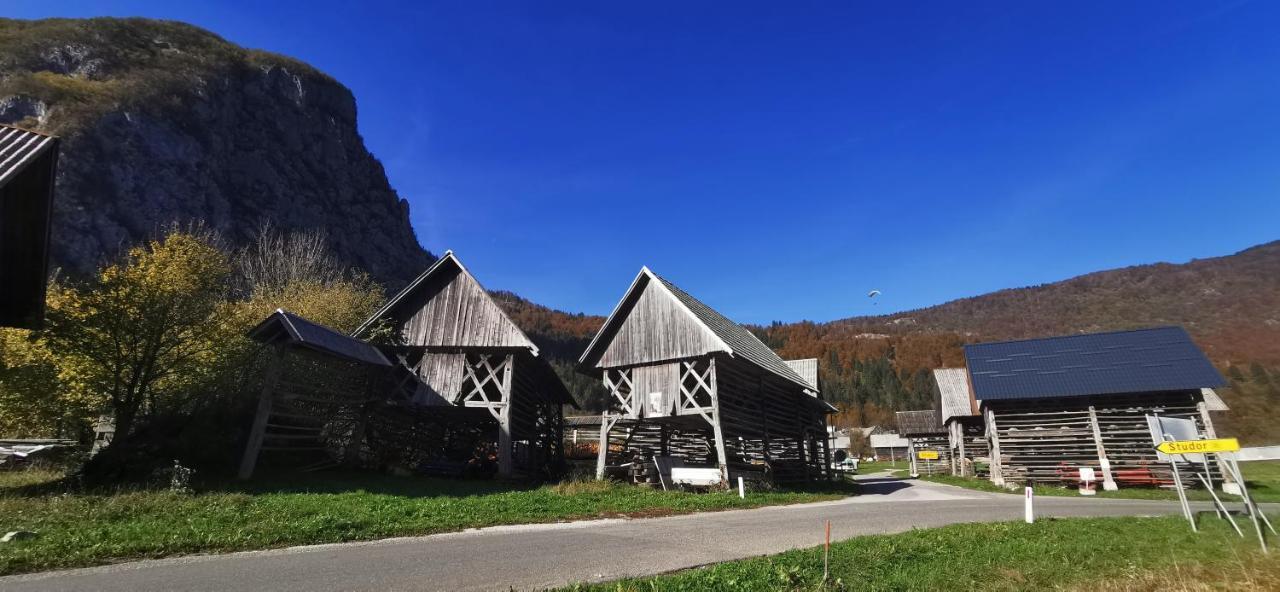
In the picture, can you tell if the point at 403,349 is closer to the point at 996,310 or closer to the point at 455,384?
the point at 455,384

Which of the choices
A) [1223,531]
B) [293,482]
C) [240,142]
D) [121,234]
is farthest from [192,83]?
[1223,531]

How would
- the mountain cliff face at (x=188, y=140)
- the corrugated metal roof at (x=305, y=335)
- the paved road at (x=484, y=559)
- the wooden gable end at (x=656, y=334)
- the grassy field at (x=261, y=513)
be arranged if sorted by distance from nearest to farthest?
the paved road at (x=484, y=559) → the grassy field at (x=261, y=513) → the corrugated metal roof at (x=305, y=335) → the wooden gable end at (x=656, y=334) → the mountain cliff face at (x=188, y=140)

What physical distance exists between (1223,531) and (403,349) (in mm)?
24211

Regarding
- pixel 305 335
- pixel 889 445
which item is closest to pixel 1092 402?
pixel 305 335

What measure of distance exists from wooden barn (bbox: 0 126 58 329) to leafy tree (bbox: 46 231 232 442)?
164 centimetres

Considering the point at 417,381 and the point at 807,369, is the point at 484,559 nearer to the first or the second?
the point at 417,381

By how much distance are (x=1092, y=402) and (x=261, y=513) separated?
35.3 meters

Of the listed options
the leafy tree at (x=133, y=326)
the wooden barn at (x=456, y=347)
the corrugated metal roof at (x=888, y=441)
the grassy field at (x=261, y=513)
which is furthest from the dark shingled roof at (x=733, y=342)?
the corrugated metal roof at (x=888, y=441)

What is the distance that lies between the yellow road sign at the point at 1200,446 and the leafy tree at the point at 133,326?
80.2ft

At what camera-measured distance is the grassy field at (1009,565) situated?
708 cm

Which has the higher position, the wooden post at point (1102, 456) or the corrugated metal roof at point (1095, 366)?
the corrugated metal roof at point (1095, 366)

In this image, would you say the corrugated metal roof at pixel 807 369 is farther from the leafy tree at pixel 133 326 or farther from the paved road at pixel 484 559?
the leafy tree at pixel 133 326

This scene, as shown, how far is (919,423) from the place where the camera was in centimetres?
5469

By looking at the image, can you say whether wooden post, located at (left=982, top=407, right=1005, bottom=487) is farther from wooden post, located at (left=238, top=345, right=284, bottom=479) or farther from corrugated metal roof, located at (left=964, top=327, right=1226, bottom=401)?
wooden post, located at (left=238, top=345, right=284, bottom=479)
